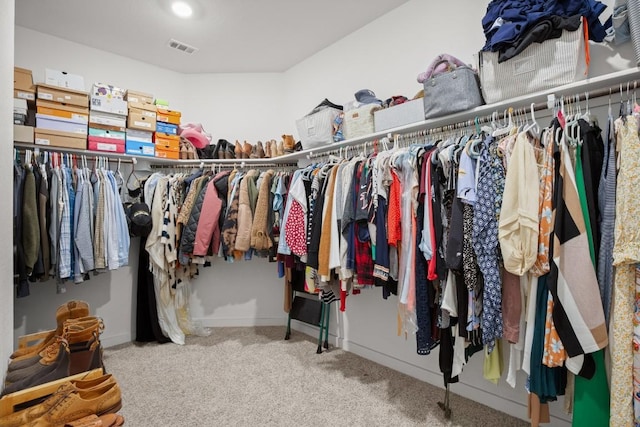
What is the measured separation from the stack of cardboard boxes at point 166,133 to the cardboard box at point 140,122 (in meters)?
0.07

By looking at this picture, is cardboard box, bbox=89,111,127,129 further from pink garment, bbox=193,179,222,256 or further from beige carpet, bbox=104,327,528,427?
beige carpet, bbox=104,327,528,427

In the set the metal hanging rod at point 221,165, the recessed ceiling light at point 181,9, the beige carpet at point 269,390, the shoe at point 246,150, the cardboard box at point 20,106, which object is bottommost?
the beige carpet at point 269,390

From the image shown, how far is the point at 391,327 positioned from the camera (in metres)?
2.49

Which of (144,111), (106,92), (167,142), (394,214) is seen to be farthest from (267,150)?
(394,214)

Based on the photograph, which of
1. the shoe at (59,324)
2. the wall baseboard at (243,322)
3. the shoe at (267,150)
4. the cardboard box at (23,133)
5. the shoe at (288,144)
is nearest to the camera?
the shoe at (59,324)

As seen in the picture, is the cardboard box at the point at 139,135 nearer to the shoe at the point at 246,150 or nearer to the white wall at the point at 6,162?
the shoe at the point at 246,150

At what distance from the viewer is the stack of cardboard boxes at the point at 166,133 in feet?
9.78

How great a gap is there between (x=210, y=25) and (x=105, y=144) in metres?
1.36

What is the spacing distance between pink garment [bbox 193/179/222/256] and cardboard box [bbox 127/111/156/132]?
2.65 ft

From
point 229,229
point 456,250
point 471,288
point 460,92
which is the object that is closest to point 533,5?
point 460,92

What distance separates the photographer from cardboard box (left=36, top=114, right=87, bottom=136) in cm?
237

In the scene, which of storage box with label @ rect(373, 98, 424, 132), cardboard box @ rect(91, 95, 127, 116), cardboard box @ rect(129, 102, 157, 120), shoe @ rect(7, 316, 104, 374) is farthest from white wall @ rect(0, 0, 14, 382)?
storage box with label @ rect(373, 98, 424, 132)

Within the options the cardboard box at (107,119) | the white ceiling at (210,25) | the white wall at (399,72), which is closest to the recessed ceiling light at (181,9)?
the white ceiling at (210,25)

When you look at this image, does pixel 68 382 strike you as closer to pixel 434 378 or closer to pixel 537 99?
pixel 434 378
